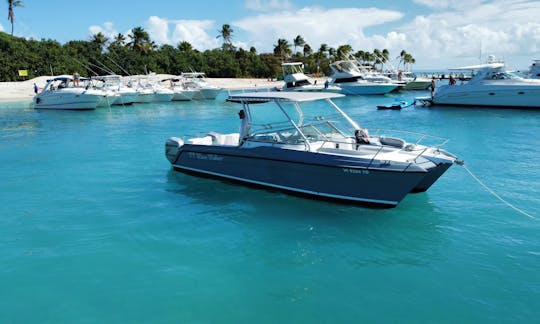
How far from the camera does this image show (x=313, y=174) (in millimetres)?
10391

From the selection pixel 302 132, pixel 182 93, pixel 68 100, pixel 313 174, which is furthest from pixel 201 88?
pixel 313 174

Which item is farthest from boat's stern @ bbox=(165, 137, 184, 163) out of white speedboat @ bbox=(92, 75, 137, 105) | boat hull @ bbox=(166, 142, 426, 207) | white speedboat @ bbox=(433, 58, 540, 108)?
white speedboat @ bbox=(92, 75, 137, 105)

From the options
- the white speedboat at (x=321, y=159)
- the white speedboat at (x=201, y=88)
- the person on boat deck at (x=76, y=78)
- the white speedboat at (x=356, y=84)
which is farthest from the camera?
the white speedboat at (x=356, y=84)

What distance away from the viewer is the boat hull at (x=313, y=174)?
9.61 metres

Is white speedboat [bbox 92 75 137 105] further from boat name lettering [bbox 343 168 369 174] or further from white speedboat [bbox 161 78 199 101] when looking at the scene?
boat name lettering [bbox 343 168 369 174]

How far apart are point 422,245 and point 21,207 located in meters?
10.5

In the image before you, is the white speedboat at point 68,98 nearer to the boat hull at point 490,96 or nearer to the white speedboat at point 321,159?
the white speedboat at point 321,159

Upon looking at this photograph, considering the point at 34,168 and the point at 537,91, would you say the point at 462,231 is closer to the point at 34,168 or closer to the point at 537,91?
the point at 34,168

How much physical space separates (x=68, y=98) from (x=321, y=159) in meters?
35.0

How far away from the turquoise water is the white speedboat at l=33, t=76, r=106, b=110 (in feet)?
80.3

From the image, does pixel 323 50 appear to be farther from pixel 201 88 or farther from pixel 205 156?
pixel 205 156

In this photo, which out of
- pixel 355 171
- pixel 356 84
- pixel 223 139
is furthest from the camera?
pixel 356 84

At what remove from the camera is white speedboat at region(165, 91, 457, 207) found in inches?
378

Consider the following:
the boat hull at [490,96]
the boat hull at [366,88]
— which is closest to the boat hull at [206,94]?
the boat hull at [366,88]
